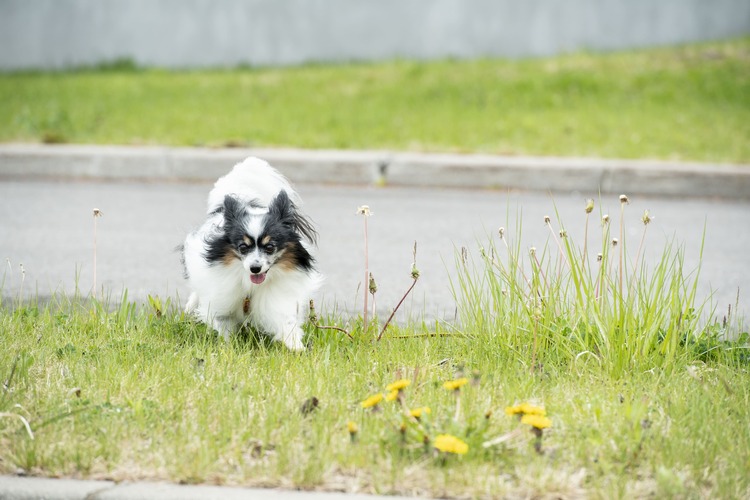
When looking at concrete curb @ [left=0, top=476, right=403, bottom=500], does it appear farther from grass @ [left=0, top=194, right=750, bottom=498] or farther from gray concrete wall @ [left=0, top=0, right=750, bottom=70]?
gray concrete wall @ [left=0, top=0, right=750, bottom=70]

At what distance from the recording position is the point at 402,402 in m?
3.12

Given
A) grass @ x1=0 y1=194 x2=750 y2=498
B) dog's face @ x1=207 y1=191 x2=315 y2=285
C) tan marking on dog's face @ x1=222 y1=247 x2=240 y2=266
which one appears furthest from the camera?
tan marking on dog's face @ x1=222 y1=247 x2=240 y2=266

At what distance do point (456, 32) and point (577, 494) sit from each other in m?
11.8

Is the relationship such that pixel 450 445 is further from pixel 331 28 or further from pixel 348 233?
pixel 331 28

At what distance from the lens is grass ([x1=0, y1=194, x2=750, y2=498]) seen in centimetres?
291

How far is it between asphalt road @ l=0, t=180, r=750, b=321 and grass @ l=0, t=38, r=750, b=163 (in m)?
1.12

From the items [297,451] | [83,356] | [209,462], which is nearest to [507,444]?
[297,451]

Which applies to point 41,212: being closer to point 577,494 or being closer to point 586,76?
point 577,494

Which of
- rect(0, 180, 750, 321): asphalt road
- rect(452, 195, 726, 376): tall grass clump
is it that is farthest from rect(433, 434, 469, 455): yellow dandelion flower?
rect(0, 180, 750, 321): asphalt road

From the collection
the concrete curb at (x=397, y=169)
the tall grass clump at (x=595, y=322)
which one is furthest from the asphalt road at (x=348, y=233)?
the tall grass clump at (x=595, y=322)

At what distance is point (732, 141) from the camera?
9.74 meters

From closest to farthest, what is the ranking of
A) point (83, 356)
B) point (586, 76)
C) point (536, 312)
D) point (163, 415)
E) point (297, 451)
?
point (297, 451) → point (163, 415) → point (536, 312) → point (83, 356) → point (586, 76)

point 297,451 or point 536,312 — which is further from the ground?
point 536,312

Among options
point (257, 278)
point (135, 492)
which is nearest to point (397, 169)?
point (257, 278)
